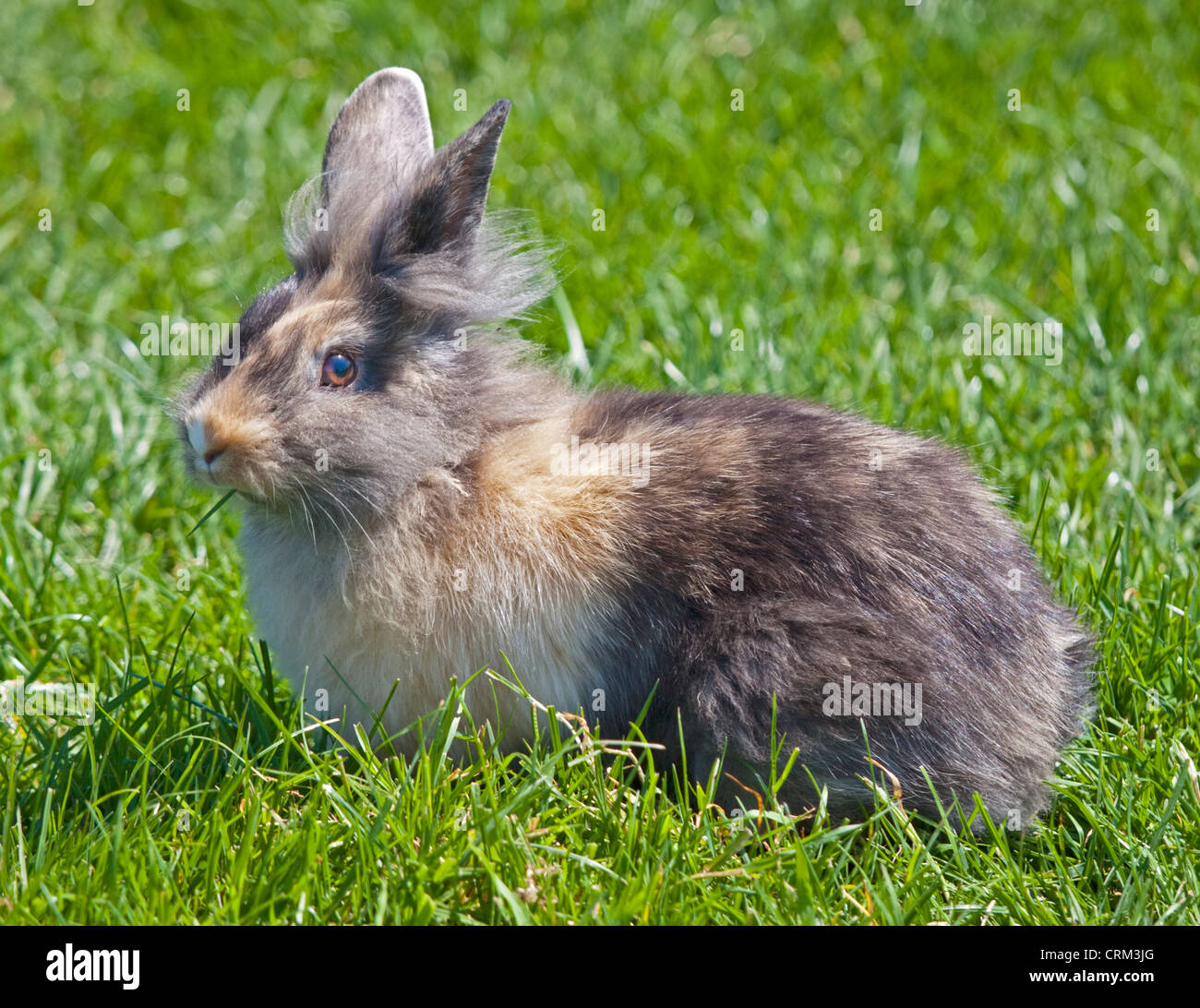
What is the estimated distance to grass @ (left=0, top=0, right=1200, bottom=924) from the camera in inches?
133

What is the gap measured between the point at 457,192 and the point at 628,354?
2184mm

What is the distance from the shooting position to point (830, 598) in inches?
145

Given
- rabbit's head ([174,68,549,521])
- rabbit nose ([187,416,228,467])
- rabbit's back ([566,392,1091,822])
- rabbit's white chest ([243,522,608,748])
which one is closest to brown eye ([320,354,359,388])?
rabbit's head ([174,68,549,521])

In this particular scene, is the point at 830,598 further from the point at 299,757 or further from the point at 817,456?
the point at 299,757

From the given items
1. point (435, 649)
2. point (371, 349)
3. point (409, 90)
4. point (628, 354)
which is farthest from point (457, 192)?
point (628, 354)

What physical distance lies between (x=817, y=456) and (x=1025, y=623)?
71cm

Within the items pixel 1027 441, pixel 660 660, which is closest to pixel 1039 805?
pixel 660 660

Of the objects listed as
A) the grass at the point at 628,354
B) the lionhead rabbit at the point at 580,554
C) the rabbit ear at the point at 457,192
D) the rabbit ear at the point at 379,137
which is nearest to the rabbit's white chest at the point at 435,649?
the lionhead rabbit at the point at 580,554

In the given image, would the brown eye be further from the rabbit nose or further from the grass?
the grass

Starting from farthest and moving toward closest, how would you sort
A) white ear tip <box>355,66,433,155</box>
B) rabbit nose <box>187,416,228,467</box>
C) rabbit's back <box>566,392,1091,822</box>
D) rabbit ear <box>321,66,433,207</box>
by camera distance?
1. white ear tip <box>355,66,433,155</box>
2. rabbit ear <box>321,66,433,207</box>
3. rabbit's back <box>566,392,1091,822</box>
4. rabbit nose <box>187,416,228,467</box>

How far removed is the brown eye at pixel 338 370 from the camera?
373 centimetres

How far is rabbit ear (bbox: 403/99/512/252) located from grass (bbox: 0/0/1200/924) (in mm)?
1313

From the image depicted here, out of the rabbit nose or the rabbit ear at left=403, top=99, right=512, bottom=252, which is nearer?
the rabbit nose
